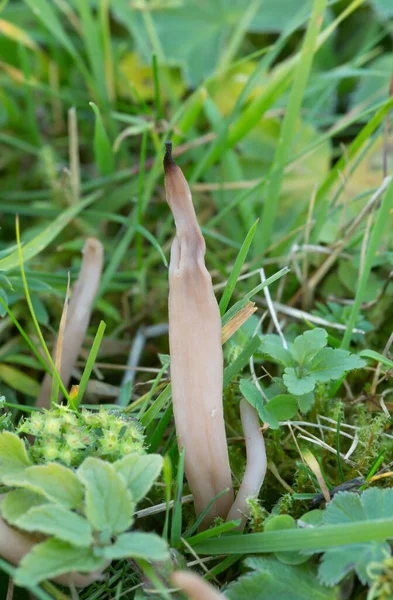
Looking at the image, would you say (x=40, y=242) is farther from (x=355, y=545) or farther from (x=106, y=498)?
(x=355, y=545)

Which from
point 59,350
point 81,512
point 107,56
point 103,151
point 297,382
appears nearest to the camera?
point 81,512

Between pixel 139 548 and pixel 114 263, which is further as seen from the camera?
pixel 114 263

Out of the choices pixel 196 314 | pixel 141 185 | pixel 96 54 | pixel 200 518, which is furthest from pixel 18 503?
pixel 96 54

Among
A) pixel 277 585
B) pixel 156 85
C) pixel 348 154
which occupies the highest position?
pixel 156 85

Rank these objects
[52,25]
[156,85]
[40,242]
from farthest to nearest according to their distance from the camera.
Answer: [52,25] → [156,85] → [40,242]

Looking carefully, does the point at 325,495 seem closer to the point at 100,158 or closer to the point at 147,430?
the point at 147,430

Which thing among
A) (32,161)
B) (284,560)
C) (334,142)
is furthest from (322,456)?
(32,161)

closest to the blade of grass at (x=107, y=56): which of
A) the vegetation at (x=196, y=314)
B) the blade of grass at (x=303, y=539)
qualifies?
the vegetation at (x=196, y=314)
